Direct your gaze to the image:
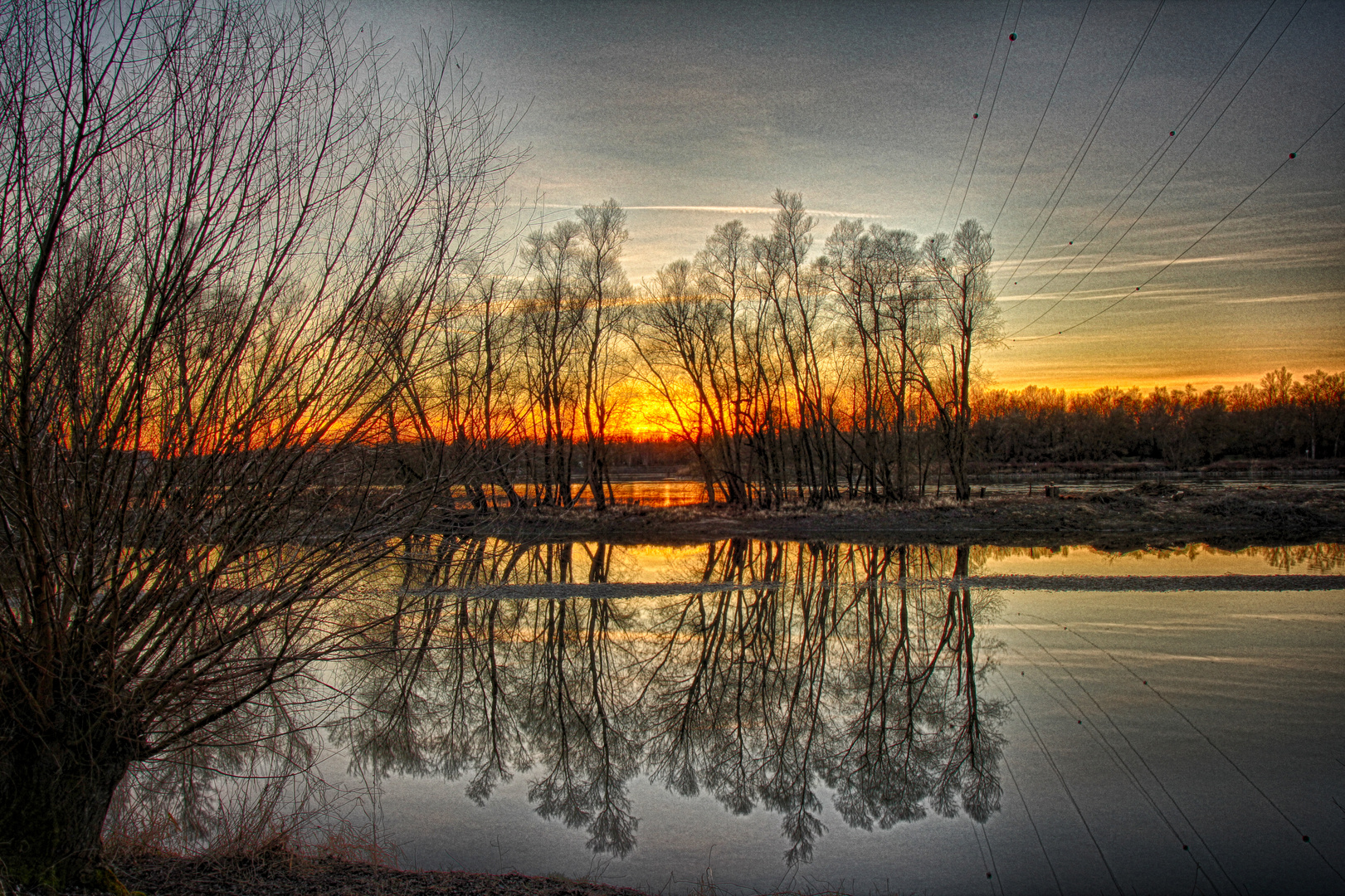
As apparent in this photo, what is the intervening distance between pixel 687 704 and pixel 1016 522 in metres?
28.7

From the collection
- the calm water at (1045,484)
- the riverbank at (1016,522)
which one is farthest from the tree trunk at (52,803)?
the calm water at (1045,484)

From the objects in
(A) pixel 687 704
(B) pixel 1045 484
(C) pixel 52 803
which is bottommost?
(A) pixel 687 704

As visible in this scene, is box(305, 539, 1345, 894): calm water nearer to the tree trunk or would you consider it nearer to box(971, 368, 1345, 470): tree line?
the tree trunk

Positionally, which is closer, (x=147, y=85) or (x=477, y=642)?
(x=147, y=85)

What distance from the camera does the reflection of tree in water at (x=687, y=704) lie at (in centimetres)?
759

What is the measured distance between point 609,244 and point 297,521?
4003 centimetres

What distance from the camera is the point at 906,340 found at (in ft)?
141

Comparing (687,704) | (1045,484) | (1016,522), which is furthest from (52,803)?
(1045,484)

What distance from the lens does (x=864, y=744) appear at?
888 centimetres

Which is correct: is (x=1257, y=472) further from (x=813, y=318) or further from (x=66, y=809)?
(x=66, y=809)

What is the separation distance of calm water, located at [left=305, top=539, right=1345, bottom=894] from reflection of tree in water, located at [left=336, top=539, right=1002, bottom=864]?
0.15ft

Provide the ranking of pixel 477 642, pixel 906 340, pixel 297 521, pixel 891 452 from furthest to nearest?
1. pixel 891 452
2. pixel 906 340
3. pixel 477 642
4. pixel 297 521

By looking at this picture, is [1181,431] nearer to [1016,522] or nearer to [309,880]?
[1016,522]

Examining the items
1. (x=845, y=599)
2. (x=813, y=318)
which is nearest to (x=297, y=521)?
Answer: (x=845, y=599)
